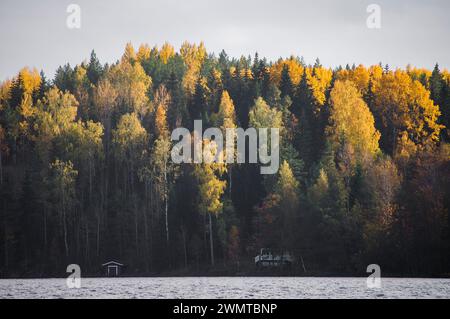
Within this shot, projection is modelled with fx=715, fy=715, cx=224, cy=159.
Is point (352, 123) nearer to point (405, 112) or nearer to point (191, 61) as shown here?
point (405, 112)

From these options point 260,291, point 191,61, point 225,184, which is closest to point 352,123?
point 225,184

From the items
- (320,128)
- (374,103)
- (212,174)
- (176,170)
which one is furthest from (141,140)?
(374,103)

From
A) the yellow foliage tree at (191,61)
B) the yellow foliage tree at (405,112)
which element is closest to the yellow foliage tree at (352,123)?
the yellow foliage tree at (405,112)

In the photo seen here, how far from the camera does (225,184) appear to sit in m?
80.2

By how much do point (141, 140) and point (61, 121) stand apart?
35.0ft

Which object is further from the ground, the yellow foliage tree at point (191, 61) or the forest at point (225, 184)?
the yellow foliage tree at point (191, 61)

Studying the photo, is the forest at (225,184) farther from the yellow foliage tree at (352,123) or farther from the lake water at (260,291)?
the lake water at (260,291)

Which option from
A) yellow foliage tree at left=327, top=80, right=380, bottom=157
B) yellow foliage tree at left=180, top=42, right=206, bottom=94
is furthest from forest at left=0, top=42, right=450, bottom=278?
yellow foliage tree at left=180, top=42, right=206, bottom=94

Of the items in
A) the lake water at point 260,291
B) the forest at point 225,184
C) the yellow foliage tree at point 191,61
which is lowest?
the lake water at point 260,291

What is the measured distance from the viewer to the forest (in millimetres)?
71750

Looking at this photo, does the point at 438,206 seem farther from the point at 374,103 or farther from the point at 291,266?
the point at 374,103

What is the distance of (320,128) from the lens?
95.0 metres

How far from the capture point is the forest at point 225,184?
71750mm

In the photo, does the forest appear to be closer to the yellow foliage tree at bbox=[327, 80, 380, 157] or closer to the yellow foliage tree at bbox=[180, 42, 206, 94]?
the yellow foliage tree at bbox=[327, 80, 380, 157]
